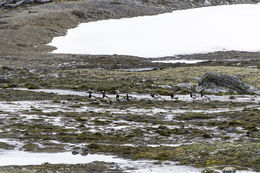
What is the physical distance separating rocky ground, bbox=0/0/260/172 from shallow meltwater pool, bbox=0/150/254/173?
1.90ft

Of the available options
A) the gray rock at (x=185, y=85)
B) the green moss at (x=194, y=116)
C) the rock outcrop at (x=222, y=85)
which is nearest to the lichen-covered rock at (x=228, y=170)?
the green moss at (x=194, y=116)

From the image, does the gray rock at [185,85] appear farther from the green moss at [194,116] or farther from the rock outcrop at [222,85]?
the green moss at [194,116]

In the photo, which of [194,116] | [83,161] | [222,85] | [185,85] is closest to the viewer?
[83,161]

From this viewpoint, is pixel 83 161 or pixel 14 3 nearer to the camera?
pixel 83 161

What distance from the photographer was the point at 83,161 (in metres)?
20.1

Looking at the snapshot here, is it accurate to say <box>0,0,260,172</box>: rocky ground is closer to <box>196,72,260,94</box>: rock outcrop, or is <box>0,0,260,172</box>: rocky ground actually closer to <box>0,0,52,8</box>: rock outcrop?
<box>196,72,260,94</box>: rock outcrop

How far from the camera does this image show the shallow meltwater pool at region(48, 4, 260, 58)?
265 feet

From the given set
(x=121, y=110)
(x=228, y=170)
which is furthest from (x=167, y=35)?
(x=228, y=170)

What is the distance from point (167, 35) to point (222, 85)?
4640 cm

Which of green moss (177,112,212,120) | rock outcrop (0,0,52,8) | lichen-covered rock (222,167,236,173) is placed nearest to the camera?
lichen-covered rock (222,167,236,173)

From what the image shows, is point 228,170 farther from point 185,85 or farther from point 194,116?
point 185,85

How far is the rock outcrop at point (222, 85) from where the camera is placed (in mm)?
45531

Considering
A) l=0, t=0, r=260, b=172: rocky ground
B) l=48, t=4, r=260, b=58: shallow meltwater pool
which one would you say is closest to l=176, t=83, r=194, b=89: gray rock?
l=0, t=0, r=260, b=172: rocky ground

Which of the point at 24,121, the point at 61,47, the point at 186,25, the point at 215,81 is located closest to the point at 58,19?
the point at 61,47
